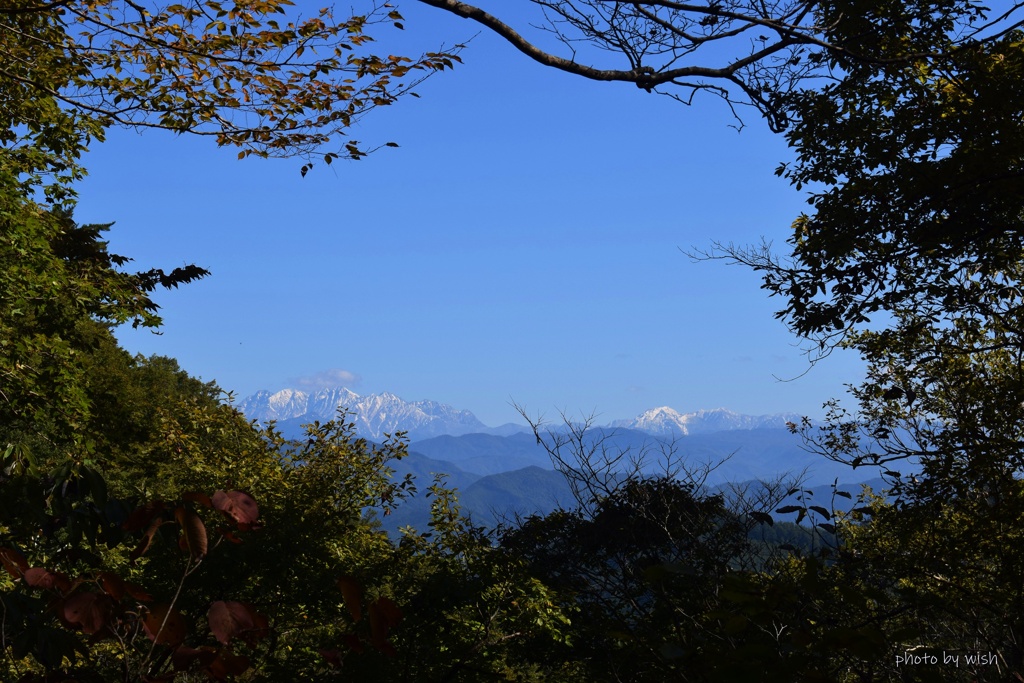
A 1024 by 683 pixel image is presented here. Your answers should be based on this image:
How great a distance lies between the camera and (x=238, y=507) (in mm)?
2182

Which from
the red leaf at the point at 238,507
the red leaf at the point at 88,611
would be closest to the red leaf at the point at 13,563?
the red leaf at the point at 88,611

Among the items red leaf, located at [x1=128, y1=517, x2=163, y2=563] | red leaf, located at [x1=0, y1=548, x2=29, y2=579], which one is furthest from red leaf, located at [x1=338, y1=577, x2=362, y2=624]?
red leaf, located at [x1=0, y1=548, x2=29, y2=579]

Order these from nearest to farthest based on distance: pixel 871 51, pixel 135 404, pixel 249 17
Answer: pixel 249 17
pixel 871 51
pixel 135 404

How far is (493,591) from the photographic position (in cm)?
1025

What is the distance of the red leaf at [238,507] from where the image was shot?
2.14 meters

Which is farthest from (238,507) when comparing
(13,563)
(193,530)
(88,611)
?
(13,563)

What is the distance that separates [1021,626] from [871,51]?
578 centimetres

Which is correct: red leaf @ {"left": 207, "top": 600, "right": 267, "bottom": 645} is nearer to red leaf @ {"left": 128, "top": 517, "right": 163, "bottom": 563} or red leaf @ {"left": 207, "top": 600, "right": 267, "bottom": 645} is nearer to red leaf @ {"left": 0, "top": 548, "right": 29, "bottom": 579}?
red leaf @ {"left": 128, "top": 517, "right": 163, "bottom": 563}

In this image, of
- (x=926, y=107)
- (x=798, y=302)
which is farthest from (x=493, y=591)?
(x=926, y=107)

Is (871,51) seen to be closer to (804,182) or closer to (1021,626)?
(804,182)

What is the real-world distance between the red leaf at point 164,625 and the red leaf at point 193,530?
18 centimetres

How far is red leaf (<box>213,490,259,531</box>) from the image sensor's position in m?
2.14

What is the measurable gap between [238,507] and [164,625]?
376 mm

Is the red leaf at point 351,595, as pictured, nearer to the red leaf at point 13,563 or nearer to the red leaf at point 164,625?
the red leaf at point 164,625
